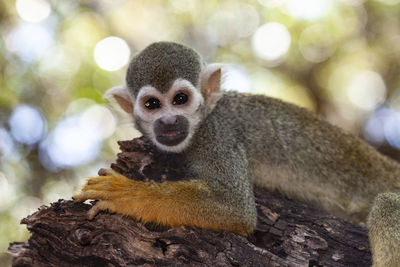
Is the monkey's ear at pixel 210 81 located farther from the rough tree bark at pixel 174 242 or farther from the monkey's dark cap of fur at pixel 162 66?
the rough tree bark at pixel 174 242

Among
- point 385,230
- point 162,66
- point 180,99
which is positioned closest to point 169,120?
point 180,99

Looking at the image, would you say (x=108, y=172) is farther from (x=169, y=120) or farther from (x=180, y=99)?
(x=180, y=99)

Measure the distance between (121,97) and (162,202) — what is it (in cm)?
153

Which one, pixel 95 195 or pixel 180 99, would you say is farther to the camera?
pixel 180 99

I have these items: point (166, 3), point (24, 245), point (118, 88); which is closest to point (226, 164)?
point (118, 88)

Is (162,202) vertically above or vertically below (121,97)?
below

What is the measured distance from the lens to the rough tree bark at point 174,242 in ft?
10.7

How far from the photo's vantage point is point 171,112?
169 inches

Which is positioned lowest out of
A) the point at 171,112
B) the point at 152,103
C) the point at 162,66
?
the point at 171,112

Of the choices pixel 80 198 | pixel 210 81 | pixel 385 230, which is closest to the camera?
pixel 80 198

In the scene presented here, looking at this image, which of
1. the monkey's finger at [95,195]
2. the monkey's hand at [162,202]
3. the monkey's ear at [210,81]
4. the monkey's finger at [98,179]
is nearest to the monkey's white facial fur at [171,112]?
the monkey's ear at [210,81]

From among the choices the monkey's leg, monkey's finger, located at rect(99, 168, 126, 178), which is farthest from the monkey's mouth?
the monkey's leg

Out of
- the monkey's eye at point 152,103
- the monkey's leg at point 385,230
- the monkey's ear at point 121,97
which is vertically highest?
the monkey's ear at point 121,97

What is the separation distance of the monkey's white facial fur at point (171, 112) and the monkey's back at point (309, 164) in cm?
44
